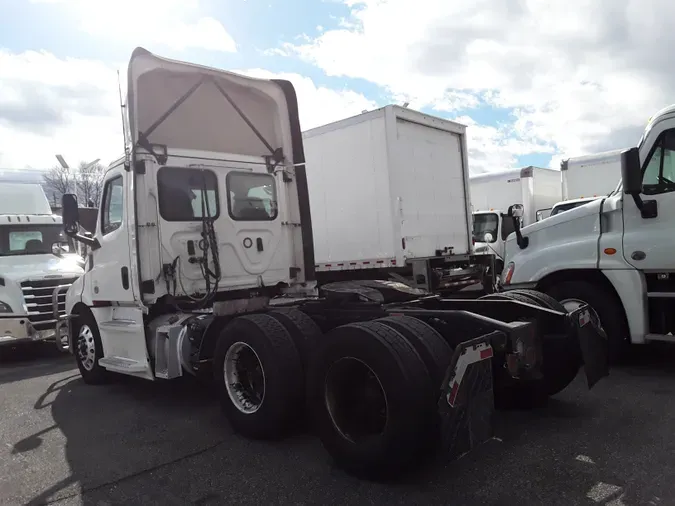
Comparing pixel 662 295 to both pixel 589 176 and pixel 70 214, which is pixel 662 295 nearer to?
pixel 70 214

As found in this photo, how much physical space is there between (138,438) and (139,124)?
3072 millimetres

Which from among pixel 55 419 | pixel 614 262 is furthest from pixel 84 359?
pixel 614 262

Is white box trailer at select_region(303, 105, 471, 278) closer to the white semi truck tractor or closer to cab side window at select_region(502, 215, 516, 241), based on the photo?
cab side window at select_region(502, 215, 516, 241)

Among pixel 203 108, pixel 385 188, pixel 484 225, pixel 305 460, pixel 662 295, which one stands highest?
pixel 203 108

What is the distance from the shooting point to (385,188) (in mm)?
8281

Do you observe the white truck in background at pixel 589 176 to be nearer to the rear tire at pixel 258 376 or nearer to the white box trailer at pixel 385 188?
the white box trailer at pixel 385 188

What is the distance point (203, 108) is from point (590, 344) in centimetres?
462

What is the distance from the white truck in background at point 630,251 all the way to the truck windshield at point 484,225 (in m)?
7.63

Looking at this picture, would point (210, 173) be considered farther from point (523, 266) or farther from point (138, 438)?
point (523, 266)

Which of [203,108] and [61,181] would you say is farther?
[61,181]

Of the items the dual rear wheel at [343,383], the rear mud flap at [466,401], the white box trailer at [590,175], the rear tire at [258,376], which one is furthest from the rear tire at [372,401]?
the white box trailer at [590,175]

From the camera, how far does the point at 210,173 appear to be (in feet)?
19.5

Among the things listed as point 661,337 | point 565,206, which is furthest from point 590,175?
point 661,337

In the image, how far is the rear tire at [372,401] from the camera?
3.34m
